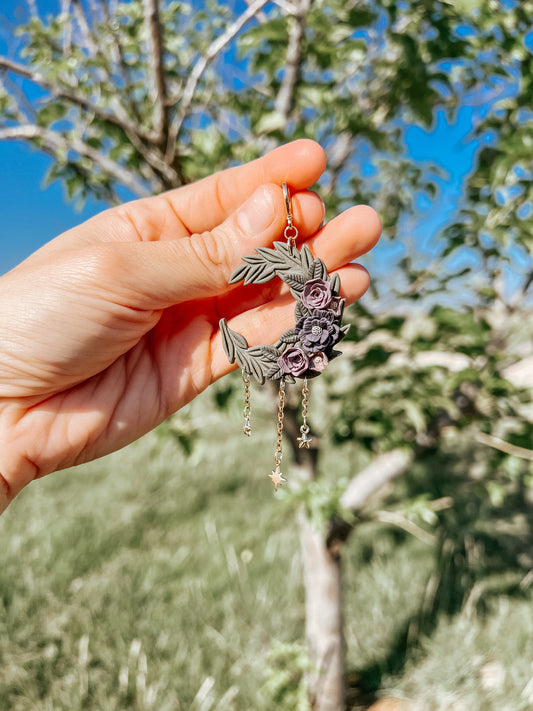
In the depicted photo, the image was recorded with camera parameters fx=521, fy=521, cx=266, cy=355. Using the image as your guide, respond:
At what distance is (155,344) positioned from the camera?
2215 mm

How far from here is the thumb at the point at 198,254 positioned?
170 centimetres

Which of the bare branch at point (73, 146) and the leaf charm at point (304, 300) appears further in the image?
the bare branch at point (73, 146)

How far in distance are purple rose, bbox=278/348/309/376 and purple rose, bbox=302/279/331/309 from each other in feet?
0.52

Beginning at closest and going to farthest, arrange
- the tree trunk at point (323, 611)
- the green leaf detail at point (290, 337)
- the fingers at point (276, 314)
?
the green leaf detail at point (290, 337)
the fingers at point (276, 314)
the tree trunk at point (323, 611)

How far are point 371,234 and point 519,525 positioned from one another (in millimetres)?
4935

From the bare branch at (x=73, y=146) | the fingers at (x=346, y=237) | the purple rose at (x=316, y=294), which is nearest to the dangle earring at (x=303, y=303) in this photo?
the purple rose at (x=316, y=294)

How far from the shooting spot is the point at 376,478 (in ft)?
10.0

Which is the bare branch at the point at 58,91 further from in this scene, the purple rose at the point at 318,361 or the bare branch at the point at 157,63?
the purple rose at the point at 318,361

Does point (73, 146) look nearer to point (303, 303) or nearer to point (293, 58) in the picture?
point (293, 58)

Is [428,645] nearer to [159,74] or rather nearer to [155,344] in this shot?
[155,344]

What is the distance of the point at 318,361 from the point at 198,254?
54 cm

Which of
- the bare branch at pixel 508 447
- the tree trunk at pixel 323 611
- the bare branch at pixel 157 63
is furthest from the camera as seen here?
the tree trunk at pixel 323 611

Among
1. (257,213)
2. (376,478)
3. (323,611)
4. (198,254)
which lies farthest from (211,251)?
(323,611)

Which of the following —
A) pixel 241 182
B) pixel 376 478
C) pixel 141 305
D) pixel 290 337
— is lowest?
pixel 376 478
